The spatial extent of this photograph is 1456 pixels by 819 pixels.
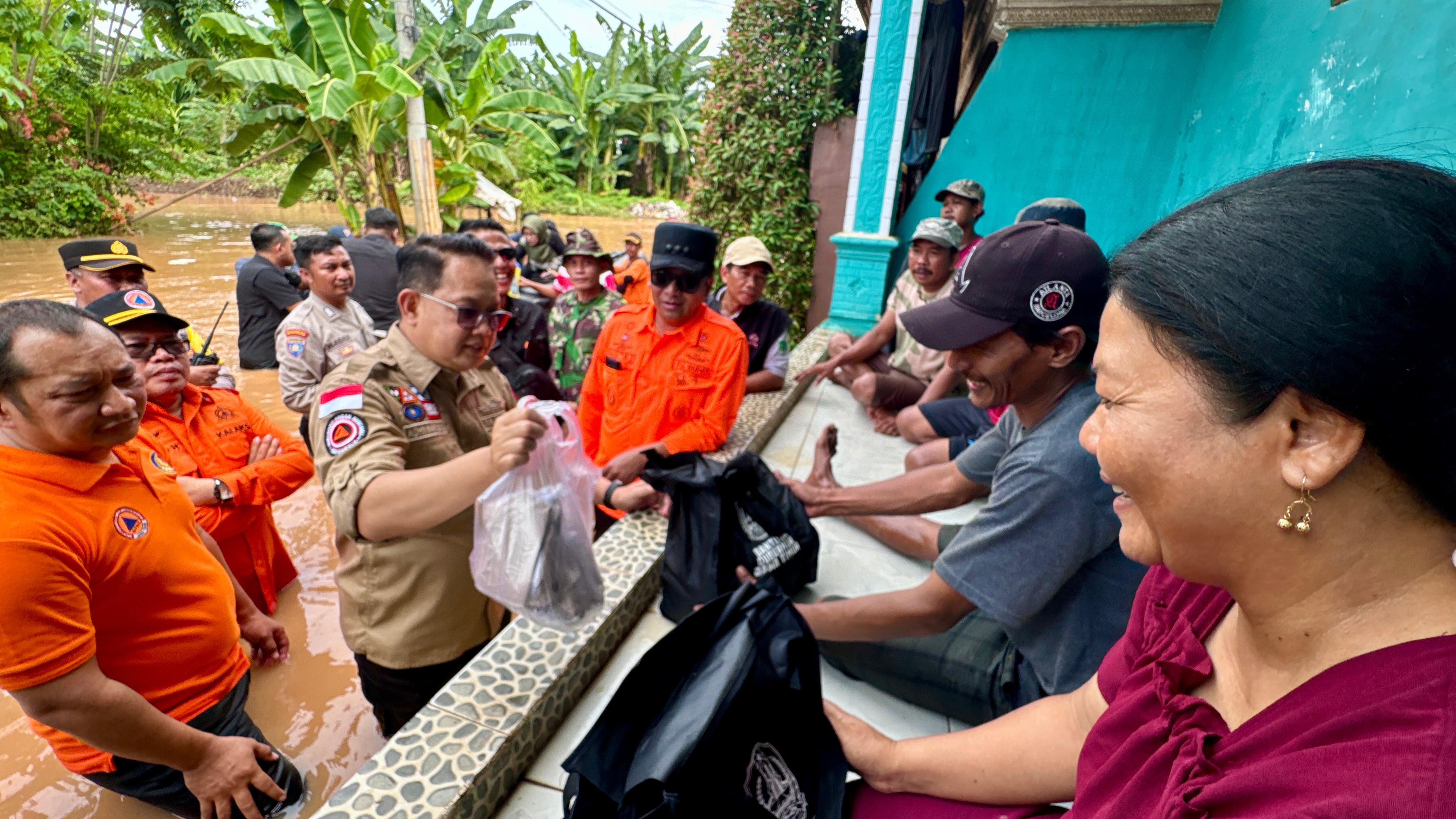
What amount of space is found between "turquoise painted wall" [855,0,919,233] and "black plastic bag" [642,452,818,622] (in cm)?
519

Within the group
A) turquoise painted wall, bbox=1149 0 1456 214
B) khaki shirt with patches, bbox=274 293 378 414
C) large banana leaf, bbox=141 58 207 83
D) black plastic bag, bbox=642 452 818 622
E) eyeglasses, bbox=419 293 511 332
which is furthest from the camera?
large banana leaf, bbox=141 58 207 83

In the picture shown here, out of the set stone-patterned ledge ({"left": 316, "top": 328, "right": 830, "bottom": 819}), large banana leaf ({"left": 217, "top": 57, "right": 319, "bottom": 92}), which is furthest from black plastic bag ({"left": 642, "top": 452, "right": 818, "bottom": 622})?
large banana leaf ({"left": 217, "top": 57, "right": 319, "bottom": 92})

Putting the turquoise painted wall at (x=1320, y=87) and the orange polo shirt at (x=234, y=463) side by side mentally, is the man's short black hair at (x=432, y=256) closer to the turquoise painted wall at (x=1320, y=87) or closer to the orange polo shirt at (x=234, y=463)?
the orange polo shirt at (x=234, y=463)

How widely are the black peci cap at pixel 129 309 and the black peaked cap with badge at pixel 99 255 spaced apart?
1.23m

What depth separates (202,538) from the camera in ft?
7.38

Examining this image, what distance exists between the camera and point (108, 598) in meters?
1.62

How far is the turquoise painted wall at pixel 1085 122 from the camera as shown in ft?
16.2

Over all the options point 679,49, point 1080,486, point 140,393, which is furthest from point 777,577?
point 679,49

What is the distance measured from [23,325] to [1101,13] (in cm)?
654

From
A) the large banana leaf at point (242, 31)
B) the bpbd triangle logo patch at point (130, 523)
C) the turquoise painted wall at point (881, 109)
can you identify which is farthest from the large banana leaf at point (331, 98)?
the bpbd triangle logo patch at point (130, 523)

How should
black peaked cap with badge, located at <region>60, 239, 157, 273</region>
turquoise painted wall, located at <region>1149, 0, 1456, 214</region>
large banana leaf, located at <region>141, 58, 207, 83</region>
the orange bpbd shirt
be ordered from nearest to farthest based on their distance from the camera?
the orange bpbd shirt < turquoise painted wall, located at <region>1149, 0, 1456, 214</region> < black peaked cap with badge, located at <region>60, 239, 157, 273</region> < large banana leaf, located at <region>141, 58, 207, 83</region>

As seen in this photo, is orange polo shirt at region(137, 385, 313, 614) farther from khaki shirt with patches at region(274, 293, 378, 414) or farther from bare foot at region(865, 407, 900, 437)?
bare foot at region(865, 407, 900, 437)

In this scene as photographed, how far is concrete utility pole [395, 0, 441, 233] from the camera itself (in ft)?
33.5

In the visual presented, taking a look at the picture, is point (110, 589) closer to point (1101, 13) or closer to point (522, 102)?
point (1101, 13)
